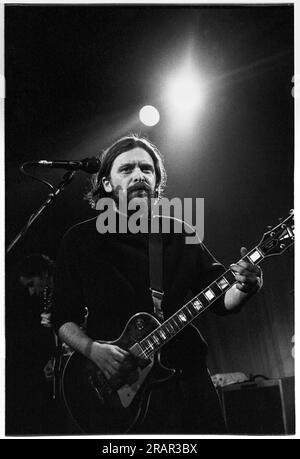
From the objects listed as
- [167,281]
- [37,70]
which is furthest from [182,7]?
[167,281]

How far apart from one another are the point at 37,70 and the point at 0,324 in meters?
1.26

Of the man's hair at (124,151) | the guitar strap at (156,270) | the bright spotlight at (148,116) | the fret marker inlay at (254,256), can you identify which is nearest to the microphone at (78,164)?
the man's hair at (124,151)

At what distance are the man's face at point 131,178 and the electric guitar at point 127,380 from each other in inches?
21.9

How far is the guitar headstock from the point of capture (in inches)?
94.9

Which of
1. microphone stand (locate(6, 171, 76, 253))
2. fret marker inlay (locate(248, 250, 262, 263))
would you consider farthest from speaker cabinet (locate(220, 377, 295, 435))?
microphone stand (locate(6, 171, 76, 253))

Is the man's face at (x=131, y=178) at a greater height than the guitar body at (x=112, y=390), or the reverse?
the man's face at (x=131, y=178)

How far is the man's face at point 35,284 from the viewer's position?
2.48m

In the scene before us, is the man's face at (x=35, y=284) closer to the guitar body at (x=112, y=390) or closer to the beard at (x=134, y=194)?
the guitar body at (x=112, y=390)

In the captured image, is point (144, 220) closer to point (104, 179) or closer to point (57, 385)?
point (104, 179)

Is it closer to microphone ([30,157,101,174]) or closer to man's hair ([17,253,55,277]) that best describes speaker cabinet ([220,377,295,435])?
man's hair ([17,253,55,277])

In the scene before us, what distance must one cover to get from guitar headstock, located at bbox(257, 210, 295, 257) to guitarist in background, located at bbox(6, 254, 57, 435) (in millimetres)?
1006

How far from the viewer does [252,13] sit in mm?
2572

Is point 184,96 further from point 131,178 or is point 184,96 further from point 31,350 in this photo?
point 31,350

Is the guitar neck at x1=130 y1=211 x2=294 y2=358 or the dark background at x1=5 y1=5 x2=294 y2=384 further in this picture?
the dark background at x1=5 y1=5 x2=294 y2=384
